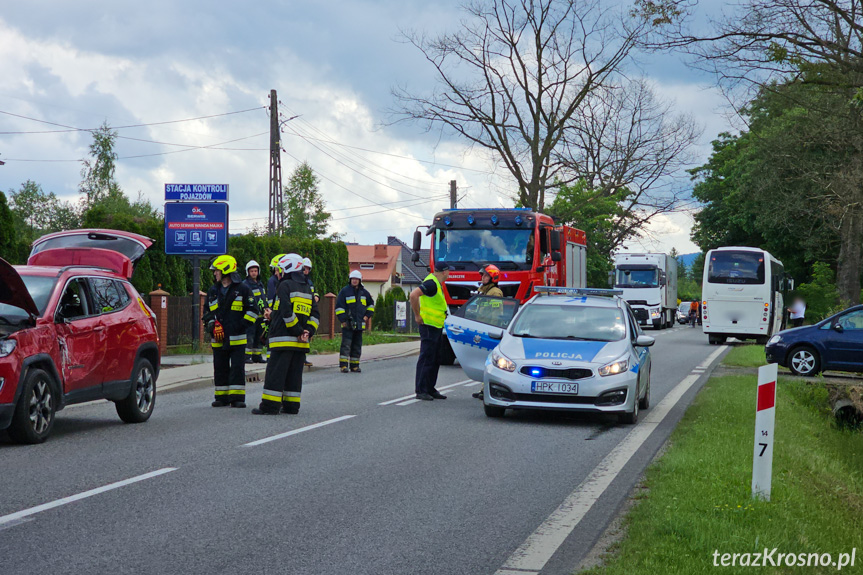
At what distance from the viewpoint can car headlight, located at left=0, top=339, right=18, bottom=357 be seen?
8969mm

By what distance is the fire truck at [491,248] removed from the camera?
72.0 ft

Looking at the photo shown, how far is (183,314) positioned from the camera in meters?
24.7

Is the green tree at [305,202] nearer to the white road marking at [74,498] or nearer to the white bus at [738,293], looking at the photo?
the white bus at [738,293]

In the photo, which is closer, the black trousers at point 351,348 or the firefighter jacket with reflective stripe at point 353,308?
the firefighter jacket with reflective stripe at point 353,308

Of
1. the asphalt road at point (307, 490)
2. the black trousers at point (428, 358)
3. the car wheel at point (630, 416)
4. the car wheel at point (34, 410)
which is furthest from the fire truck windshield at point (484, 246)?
the car wheel at point (34, 410)

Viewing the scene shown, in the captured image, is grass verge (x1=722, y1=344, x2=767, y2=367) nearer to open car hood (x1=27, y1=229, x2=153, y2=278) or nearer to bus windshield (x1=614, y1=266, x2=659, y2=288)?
open car hood (x1=27, y1=229, x2=153, y2=278)

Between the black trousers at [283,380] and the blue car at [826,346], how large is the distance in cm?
1315

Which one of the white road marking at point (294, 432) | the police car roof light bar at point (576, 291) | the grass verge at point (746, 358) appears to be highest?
the police car roof light bar at point (576, 291)

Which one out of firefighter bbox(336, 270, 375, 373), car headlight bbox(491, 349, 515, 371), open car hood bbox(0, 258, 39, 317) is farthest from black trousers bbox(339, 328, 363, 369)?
open car hood bbox(0, 258, 39, 317)

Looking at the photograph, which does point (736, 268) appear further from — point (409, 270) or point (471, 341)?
point (409, 270)

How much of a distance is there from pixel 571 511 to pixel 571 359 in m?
4.74

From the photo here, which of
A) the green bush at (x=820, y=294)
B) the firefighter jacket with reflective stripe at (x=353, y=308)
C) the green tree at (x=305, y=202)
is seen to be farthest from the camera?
the green tree at (x=305, y=202)

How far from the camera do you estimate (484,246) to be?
22297mm

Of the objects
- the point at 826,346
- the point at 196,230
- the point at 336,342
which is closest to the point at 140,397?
the point at 196,230
